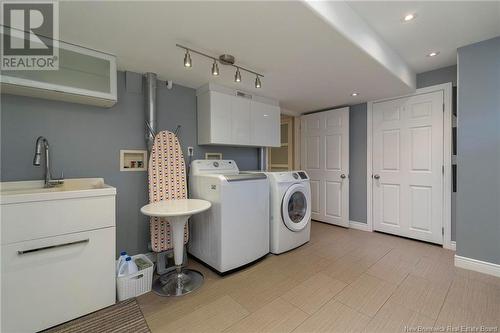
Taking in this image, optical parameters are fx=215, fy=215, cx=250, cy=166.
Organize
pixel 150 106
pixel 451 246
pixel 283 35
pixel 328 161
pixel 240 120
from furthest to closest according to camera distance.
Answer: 1. pixel 328 161
2. pixel 240 120
3. pixel 451 246
4. pixel 150 106
5. pixel 283 35

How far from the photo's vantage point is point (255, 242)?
232cm

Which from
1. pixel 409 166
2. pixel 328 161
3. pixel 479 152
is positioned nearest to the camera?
pixel 479 152

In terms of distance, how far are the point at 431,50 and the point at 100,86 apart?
321 cm

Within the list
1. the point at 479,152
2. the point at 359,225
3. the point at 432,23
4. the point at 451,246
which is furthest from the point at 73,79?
the point at 451,246

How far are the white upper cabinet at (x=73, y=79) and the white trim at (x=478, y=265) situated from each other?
370cm

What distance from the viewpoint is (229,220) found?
2.08 metres

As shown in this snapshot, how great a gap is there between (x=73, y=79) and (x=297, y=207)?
2.62m

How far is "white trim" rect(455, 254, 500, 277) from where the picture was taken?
6.64ft

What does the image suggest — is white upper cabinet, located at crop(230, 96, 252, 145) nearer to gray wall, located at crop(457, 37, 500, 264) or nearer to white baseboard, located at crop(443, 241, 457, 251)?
gray wall, located at crop(457, 37, 500, 264)

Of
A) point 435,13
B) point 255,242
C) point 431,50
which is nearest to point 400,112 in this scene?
point 431,50

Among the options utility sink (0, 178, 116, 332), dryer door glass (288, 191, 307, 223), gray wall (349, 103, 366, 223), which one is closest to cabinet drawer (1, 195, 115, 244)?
utility sink (0, 178, 116, 332)

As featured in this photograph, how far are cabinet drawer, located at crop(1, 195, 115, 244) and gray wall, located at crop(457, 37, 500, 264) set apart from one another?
128 inches

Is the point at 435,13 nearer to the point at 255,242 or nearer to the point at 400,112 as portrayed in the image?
the point at 400,112

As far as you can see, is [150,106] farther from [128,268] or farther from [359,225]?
[359,225]
